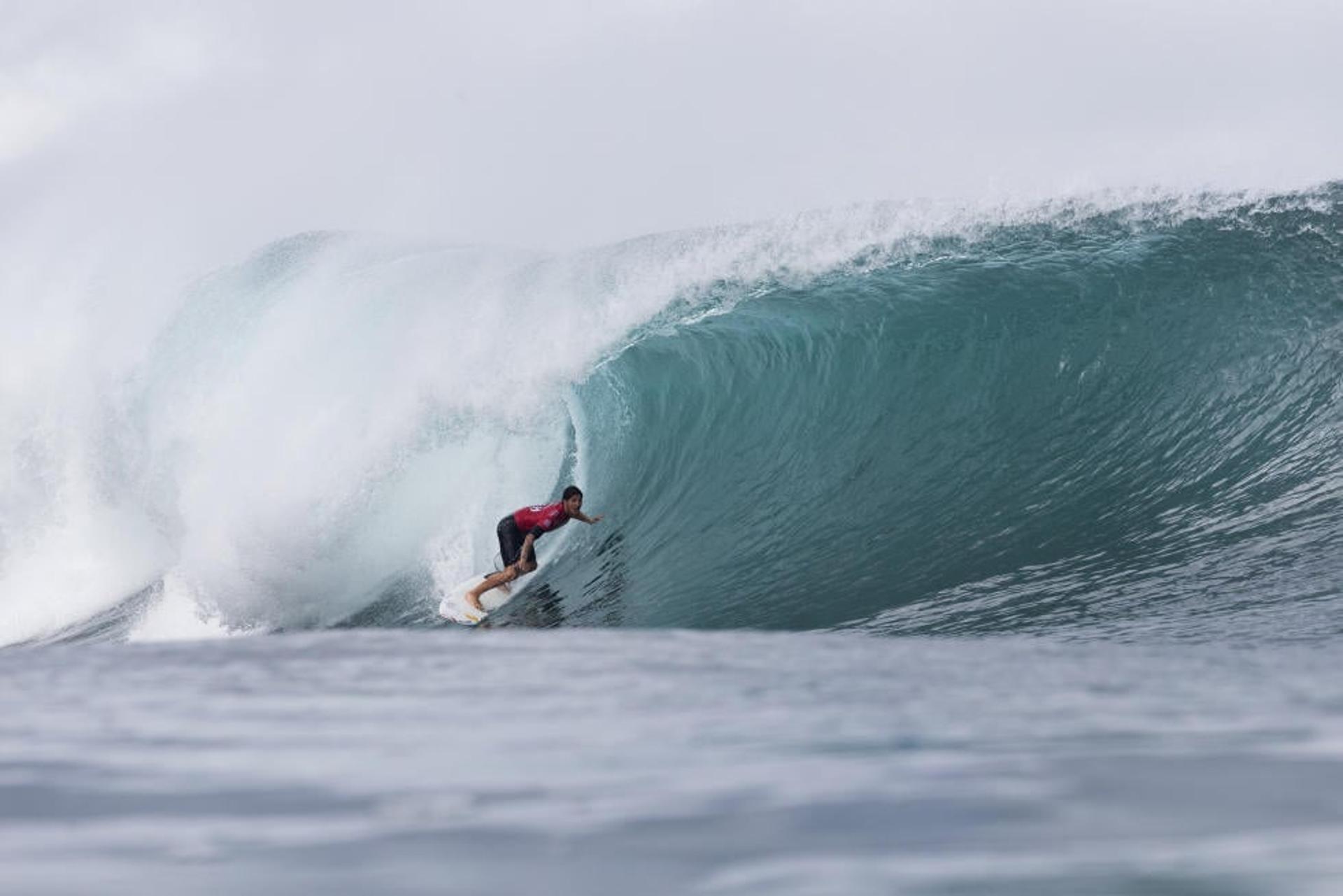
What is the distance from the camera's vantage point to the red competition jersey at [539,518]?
32.5 feet

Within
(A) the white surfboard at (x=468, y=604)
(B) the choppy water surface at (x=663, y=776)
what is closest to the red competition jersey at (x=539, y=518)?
(A) the white surfboard at (x=468, y=604)

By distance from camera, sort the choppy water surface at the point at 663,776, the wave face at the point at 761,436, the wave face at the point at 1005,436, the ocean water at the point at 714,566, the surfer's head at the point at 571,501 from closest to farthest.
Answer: the choppy water surface at the point at 663,776 < the ocean water at the point at 714,566 < the wave face at the point at 1005,436 < the wave face at the point at 761,436 < the surfer's head at the point at 571,501

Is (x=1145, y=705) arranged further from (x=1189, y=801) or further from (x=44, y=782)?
(x=44, y=782)

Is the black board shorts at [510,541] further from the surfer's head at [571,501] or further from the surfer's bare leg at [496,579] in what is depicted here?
the surfer's head at [571,501]

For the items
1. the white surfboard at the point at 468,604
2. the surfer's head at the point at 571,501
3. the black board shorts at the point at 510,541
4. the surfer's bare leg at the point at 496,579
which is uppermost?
the surfer's head at the point at 571,501

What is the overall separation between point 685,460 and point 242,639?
7786mm

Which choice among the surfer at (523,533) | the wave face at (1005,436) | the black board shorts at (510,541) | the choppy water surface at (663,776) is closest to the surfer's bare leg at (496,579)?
the surfer at (523,533)

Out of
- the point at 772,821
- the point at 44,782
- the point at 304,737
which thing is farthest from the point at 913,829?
the point at 44,782

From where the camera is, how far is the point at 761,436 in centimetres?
1173

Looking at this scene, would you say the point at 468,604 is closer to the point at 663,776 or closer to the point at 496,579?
the point at 496,579

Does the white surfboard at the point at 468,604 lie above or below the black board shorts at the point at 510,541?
below

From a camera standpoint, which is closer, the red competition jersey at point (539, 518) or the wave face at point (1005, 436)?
the wave face at point (1005, 436)

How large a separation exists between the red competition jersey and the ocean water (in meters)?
0.52

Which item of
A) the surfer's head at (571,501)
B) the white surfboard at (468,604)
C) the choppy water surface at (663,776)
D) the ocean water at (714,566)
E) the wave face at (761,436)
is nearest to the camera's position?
the choppy water surface at (663,776)
